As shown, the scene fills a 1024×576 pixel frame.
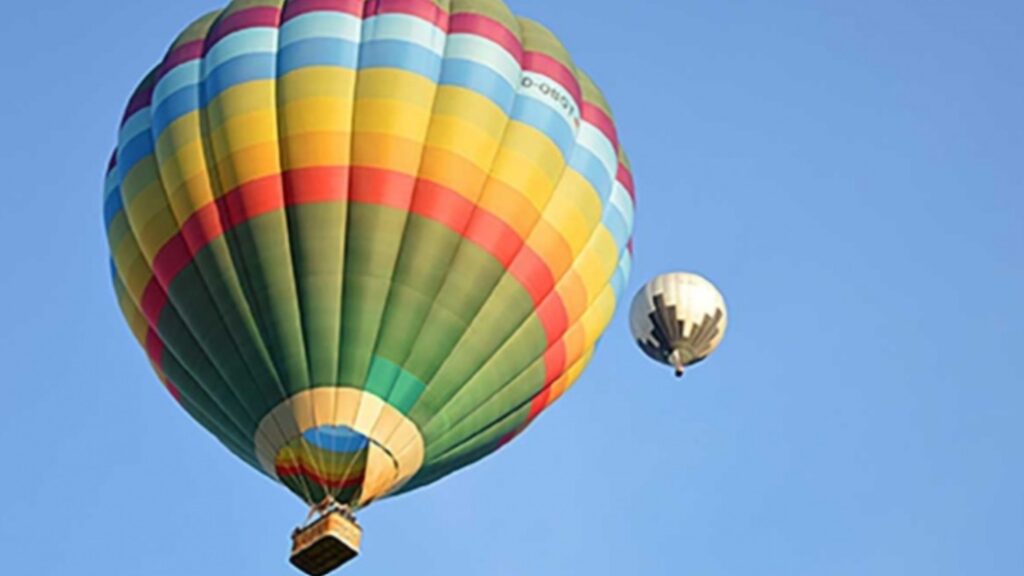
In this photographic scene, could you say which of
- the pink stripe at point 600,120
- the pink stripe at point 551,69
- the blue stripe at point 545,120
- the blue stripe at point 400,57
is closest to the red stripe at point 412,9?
the blue stripe at point 400,57

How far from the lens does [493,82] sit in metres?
22.2

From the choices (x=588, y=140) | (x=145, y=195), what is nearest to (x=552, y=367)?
(x=588, y=140)

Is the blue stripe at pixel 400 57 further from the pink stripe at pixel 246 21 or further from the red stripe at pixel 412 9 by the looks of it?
the pink stripe at pixel 246 21

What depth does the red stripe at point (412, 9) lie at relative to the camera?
73.7ft

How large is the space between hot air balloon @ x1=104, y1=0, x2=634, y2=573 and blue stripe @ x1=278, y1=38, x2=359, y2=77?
2 centimetres

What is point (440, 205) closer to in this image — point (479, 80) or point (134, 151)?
point (479, 80)

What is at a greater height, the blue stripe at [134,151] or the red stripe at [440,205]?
the blue stripe at [134,151]

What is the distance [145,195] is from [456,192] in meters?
3.49

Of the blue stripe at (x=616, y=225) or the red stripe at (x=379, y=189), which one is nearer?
the red stripe at (x=379, y=189)

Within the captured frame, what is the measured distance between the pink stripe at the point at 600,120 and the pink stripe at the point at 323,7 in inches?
113

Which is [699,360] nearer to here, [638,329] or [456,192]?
[638,329]

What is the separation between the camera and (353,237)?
21234 mm

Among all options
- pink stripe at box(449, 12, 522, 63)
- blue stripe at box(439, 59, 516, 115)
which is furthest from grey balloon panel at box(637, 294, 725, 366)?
blue stripe at box(439, 59, 516, 115)

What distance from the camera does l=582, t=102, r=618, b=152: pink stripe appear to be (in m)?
23.4
